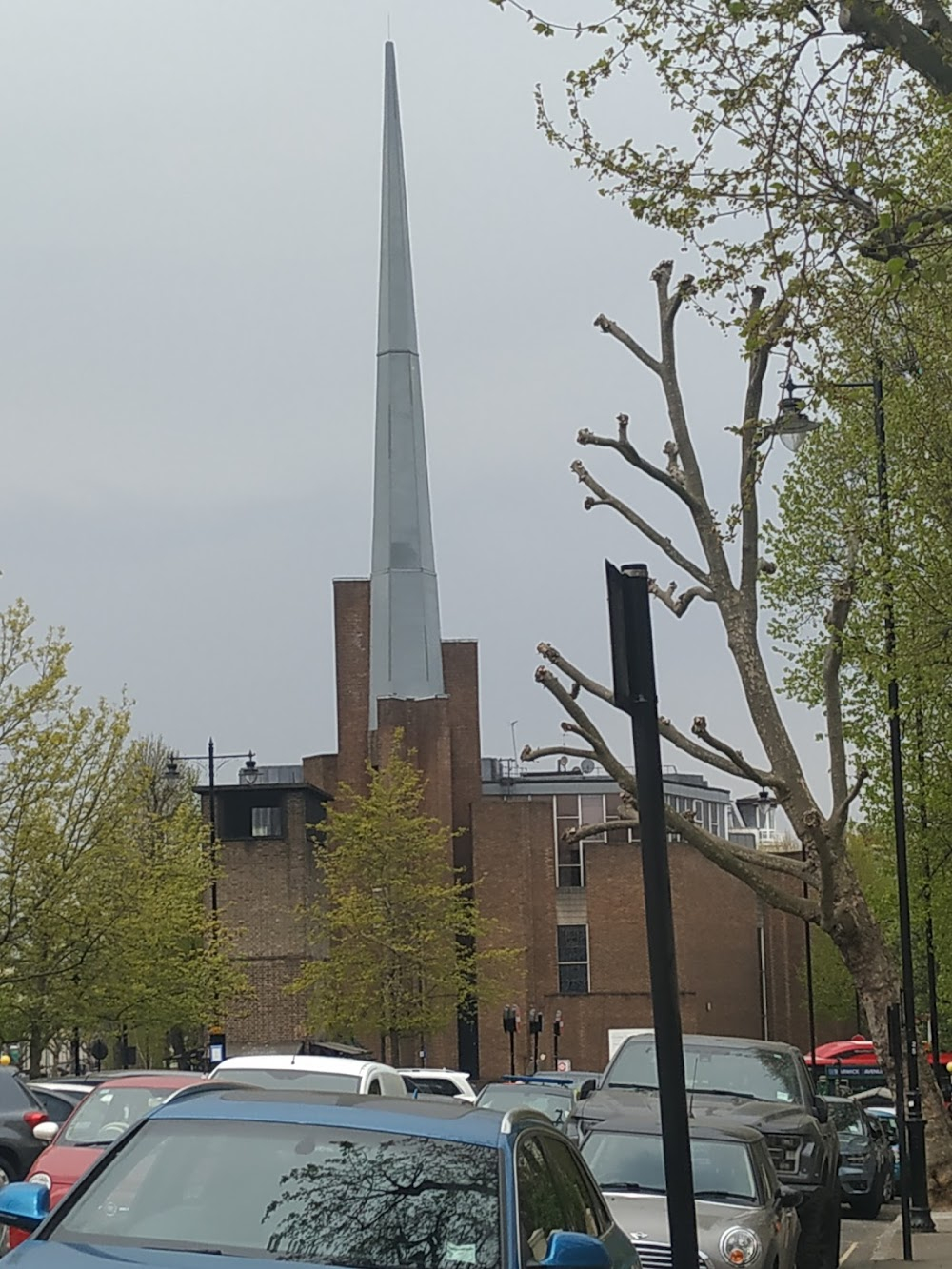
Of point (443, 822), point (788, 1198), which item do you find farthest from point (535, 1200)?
point (443, 822)

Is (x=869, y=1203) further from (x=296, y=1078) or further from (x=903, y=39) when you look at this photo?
(x=903, y=39)

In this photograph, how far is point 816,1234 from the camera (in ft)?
59.7

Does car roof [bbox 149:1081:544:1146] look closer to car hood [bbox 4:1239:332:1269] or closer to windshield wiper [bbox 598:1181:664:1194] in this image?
car hood [bbox 4:1239:332:1269]

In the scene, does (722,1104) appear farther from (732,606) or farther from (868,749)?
(868,749)

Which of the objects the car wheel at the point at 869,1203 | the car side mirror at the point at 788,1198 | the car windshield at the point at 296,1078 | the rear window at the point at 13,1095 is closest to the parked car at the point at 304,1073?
the car windshield at the point at 296,1078

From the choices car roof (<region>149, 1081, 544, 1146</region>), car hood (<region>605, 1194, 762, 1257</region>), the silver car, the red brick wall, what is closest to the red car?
the silver car

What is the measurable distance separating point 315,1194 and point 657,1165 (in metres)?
8.32

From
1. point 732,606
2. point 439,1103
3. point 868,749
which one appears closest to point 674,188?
point 439,1103

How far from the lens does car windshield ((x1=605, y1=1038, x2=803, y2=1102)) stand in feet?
65.9

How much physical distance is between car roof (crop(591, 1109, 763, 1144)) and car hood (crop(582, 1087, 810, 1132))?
1281mm

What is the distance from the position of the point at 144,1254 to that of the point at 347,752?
7046 centimetres

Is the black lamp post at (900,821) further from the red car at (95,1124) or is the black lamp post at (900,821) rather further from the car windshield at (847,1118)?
the red car at (95,1124)

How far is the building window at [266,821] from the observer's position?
245ft

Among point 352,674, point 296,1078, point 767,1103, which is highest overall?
point 352,674
